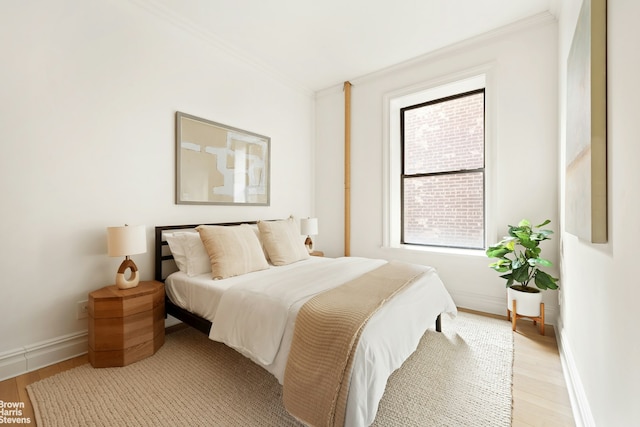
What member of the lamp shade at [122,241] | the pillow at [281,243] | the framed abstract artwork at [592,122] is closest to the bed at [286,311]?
the pillow at [281,243]

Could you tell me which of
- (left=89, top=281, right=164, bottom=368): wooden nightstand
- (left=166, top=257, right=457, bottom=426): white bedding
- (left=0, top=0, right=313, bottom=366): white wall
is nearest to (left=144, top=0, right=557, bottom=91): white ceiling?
(left=0, top=0, right=313, bottom=366): white wall

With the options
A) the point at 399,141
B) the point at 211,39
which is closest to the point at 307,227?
the point at 399,141

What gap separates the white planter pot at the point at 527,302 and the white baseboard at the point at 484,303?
1.19 feet

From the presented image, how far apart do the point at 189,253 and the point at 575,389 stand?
112 inches

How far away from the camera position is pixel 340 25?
2.85 m

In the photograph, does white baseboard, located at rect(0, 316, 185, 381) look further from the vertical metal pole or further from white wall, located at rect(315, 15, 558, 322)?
white wall, located at rect(315, 15, 558, 322)

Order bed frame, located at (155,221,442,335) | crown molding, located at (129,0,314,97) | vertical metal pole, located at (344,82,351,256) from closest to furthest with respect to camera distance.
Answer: bed frame, located at (155,221,442,335)
crown molding, located at (129,0,314,97)
vertical metal pole, located at (344,82,351,256)

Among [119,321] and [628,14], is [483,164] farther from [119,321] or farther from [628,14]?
[119,321]

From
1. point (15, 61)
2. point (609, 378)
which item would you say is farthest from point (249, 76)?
point (609, 378)

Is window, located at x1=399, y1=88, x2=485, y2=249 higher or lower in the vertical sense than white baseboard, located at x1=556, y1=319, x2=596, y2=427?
higher

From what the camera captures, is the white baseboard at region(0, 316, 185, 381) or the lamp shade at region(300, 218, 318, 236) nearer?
the white baseboard at region(0, 316, 185, 381)

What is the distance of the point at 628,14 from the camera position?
91 centimetres

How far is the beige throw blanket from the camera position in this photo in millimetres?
1236

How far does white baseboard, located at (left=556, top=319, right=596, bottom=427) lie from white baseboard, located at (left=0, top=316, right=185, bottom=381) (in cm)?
327
